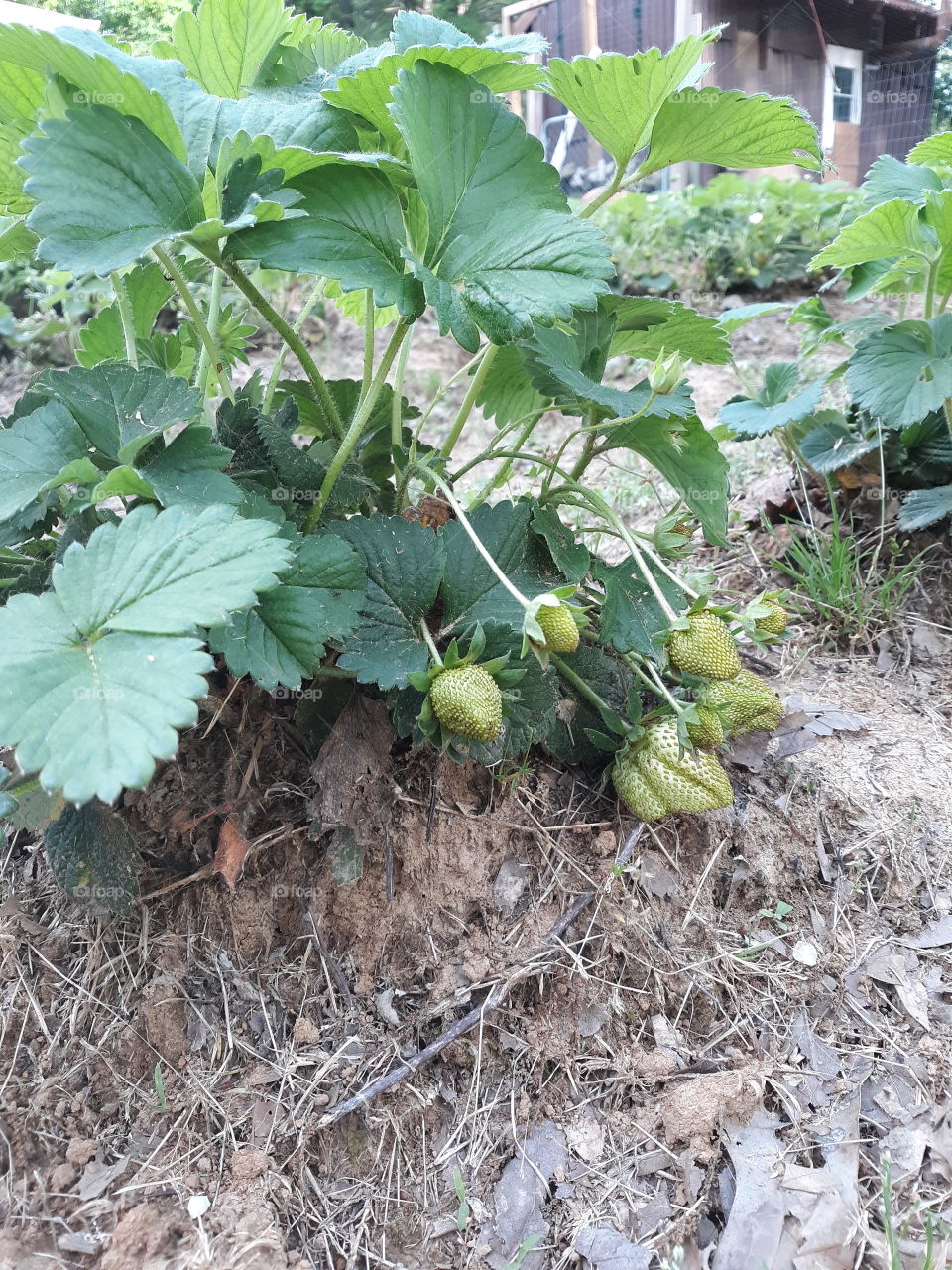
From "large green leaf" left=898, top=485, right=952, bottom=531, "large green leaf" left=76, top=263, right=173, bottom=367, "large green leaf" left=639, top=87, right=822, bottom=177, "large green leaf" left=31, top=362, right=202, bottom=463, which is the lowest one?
"large green leaf" left=898, top=485, right=952, bottom=531

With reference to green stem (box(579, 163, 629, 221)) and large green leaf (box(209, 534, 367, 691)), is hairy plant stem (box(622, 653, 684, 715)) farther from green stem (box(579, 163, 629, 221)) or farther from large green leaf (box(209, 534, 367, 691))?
green stem (box(579, 163, 629, 221))

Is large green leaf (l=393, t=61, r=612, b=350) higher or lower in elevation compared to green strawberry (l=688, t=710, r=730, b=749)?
higher

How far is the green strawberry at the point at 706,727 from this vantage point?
3.15 ft

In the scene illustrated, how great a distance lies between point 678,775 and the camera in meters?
0.98

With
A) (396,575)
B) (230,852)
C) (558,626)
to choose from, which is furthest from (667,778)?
(230,852)

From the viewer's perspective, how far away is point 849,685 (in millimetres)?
1504

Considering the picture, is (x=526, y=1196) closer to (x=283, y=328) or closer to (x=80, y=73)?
(x=283, y=328)

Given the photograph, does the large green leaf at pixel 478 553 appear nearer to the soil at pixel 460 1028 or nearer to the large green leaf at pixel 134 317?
the soil at pixel 460 1028

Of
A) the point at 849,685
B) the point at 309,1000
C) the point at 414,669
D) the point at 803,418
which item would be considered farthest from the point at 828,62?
the point at 309,1000

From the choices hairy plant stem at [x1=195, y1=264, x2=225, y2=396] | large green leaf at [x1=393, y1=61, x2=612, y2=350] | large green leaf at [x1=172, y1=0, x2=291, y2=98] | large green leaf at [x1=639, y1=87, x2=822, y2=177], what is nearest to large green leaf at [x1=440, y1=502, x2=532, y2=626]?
large green leaf at [x1=393, y1=61, x2=612, y2=350]

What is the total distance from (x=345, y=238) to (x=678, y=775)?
673 mm

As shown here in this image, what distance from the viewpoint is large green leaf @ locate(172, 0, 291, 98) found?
92 centimetres

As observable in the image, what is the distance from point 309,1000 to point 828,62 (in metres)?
2.95

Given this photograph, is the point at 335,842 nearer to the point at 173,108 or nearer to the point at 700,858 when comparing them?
the point at 700,858
